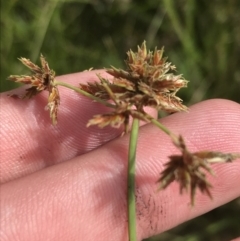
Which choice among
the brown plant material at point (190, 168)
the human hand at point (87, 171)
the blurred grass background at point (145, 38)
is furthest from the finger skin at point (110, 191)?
the blurred grass background at point (145, 38)

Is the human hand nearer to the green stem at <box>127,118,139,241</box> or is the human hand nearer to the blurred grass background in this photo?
the green stem at <box>127,118,139,241</box>

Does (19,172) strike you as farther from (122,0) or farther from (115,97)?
(122,0)

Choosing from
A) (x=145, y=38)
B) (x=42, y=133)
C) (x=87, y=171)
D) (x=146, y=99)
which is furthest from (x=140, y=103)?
(x=145, y=38)

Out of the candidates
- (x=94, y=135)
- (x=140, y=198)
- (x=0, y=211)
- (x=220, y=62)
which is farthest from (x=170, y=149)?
(x=220, y=62)

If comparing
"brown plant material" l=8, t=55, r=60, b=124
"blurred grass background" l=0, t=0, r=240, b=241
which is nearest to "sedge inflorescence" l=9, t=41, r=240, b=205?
"brown plant material" l=8, t=55, r=60, b=124

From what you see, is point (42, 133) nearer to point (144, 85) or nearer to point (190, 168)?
point (144, 85)
